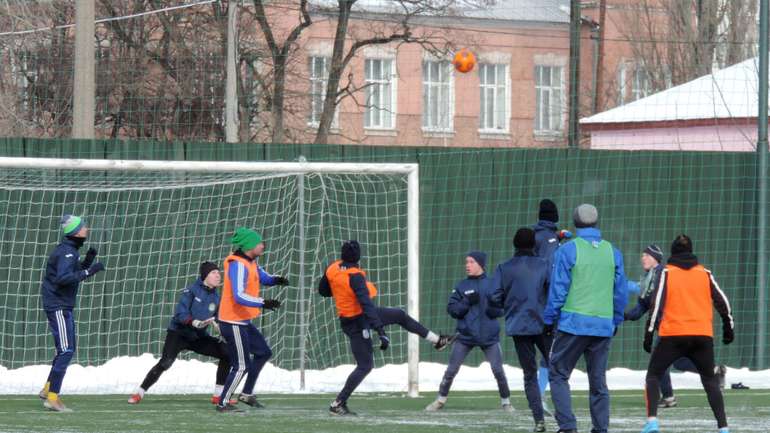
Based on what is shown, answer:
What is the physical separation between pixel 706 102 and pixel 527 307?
15880 mm

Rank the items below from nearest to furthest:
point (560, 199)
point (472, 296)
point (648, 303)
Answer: point (648, 303) < point (472, 296) < point (560, 199)

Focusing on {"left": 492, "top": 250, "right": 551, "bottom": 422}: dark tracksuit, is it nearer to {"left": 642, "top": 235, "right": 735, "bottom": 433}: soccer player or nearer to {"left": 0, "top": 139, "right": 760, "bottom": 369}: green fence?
{"left": 642, "top": 235, "right": 735, "bottom": 433}: soccer player

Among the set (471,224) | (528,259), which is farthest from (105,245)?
(528,259)

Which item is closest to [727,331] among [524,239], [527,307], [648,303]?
[648,303]

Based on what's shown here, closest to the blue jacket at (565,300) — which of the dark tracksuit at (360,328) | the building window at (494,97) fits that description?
the dark tracksuit at (360,328)

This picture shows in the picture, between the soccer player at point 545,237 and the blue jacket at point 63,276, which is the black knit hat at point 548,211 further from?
the blue jacket at point 63,276

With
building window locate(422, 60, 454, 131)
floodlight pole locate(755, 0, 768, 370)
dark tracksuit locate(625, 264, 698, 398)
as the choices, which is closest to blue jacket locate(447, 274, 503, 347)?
dark tracksuit locate(625, 264, 698, 398)

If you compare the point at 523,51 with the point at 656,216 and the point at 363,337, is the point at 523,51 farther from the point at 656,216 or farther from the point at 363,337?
the point at 363,337

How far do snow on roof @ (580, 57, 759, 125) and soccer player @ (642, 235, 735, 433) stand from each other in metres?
14.6

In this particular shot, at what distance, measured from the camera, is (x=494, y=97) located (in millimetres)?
45438

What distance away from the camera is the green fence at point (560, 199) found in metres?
18.0

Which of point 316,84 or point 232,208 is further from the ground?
point 316,84

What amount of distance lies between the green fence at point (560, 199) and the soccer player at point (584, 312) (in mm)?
7184

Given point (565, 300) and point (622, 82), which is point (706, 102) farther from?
point (622, 82)
